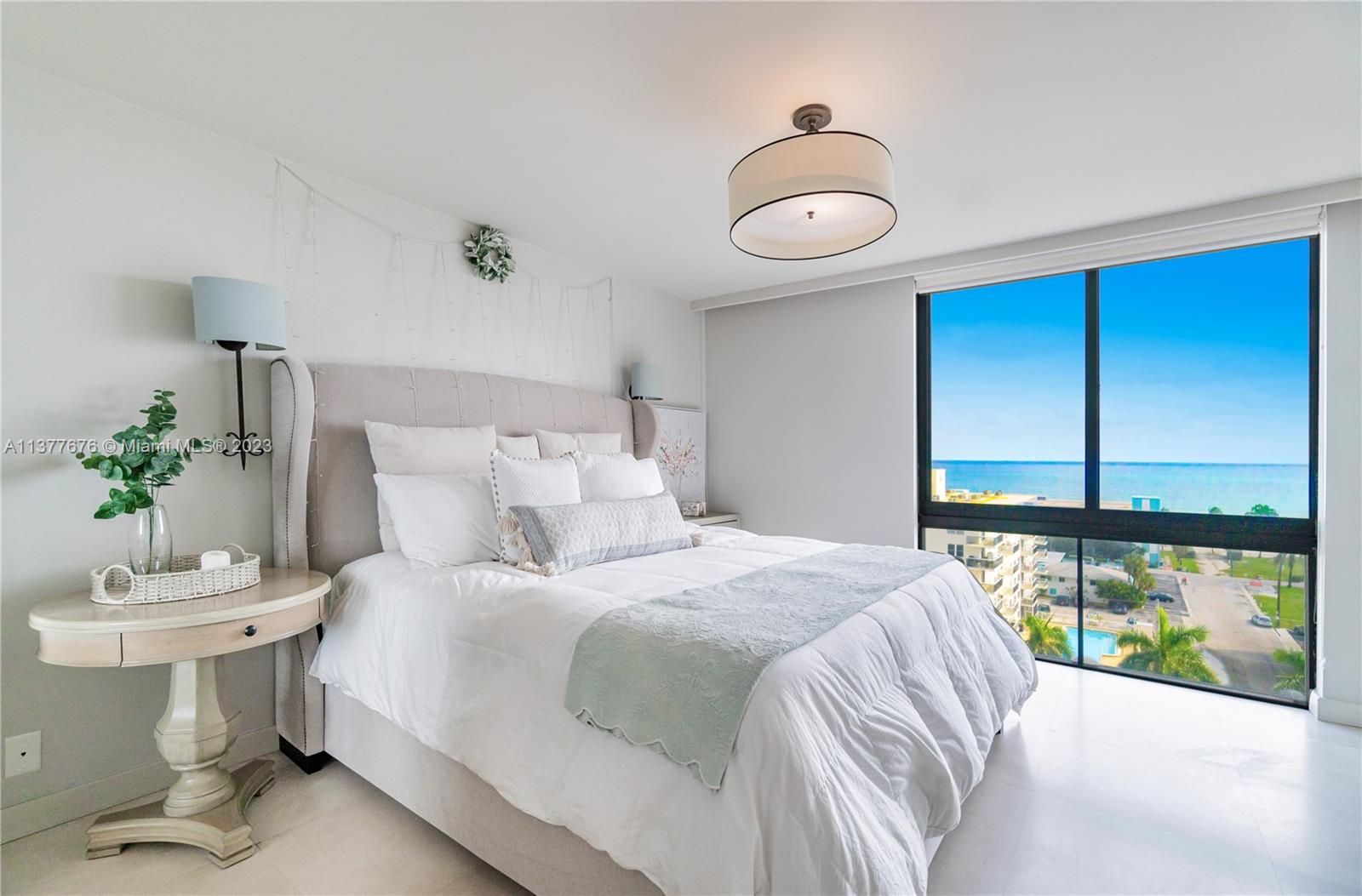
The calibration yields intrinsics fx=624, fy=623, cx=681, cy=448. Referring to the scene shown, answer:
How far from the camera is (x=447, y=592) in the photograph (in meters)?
1.99

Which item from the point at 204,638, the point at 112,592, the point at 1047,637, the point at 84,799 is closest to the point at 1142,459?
the point at 1047,637

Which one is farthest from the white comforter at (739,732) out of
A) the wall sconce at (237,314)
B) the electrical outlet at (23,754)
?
the wall sconce at (237,314)

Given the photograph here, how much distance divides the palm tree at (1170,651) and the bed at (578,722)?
56.2 inches

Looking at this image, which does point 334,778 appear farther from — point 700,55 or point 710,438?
point 710,438

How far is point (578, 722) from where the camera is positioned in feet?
4.97

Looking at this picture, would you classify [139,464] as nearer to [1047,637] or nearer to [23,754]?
[23,754]

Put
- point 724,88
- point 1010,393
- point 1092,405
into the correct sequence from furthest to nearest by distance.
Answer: point 1010,393 < point 1092,405 < point 724,88

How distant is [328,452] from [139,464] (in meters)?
0.68

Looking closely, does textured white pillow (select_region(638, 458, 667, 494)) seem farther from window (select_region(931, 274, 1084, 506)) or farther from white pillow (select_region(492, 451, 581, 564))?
window (select_region(931, 274, 1084, 506))

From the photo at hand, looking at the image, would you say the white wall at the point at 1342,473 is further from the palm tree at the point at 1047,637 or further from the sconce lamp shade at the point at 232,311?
the sconce lamp shade at the point at 232,311

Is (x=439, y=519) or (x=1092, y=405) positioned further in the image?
(x=1092, y=405)

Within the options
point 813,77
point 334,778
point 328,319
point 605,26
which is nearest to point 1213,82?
point 813,77

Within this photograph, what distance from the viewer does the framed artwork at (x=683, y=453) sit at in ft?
14.6

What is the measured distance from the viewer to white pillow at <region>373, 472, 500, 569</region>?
2359mm
